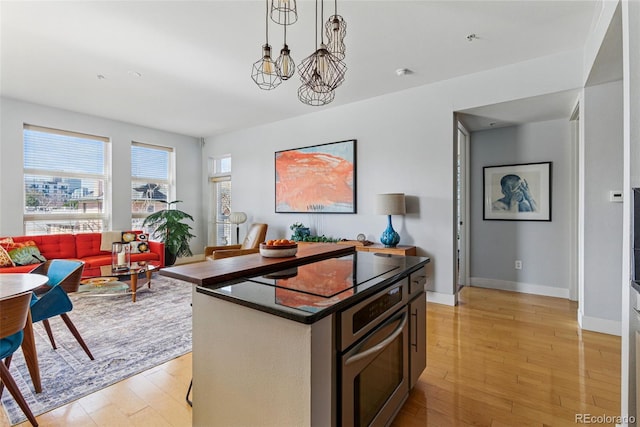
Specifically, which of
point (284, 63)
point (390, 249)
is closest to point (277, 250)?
point (284, 63)

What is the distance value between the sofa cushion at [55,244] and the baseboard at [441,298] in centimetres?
531

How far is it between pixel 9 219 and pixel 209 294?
5079 mm

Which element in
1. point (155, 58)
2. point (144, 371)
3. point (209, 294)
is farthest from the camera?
point (155, 58)

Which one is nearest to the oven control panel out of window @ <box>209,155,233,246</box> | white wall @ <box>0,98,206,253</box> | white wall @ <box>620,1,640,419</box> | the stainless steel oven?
the stainless steel oven

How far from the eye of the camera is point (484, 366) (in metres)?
2.21

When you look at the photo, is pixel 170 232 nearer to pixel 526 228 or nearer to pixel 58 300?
pixel 58 300

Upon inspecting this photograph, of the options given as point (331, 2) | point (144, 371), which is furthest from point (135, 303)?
point (331, 2)

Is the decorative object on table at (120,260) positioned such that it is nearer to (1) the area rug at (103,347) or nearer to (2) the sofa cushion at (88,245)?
(1) the area rug at (103,347)

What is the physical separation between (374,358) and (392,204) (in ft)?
8.45

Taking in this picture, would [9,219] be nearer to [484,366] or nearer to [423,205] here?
[423,205]

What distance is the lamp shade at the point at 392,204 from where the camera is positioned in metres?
3.68

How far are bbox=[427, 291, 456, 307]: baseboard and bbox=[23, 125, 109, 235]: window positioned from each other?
559cm

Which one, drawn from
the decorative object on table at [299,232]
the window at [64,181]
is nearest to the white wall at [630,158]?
the decorative object on table at [299,232]

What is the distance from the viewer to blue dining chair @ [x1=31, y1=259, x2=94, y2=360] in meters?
2.09
